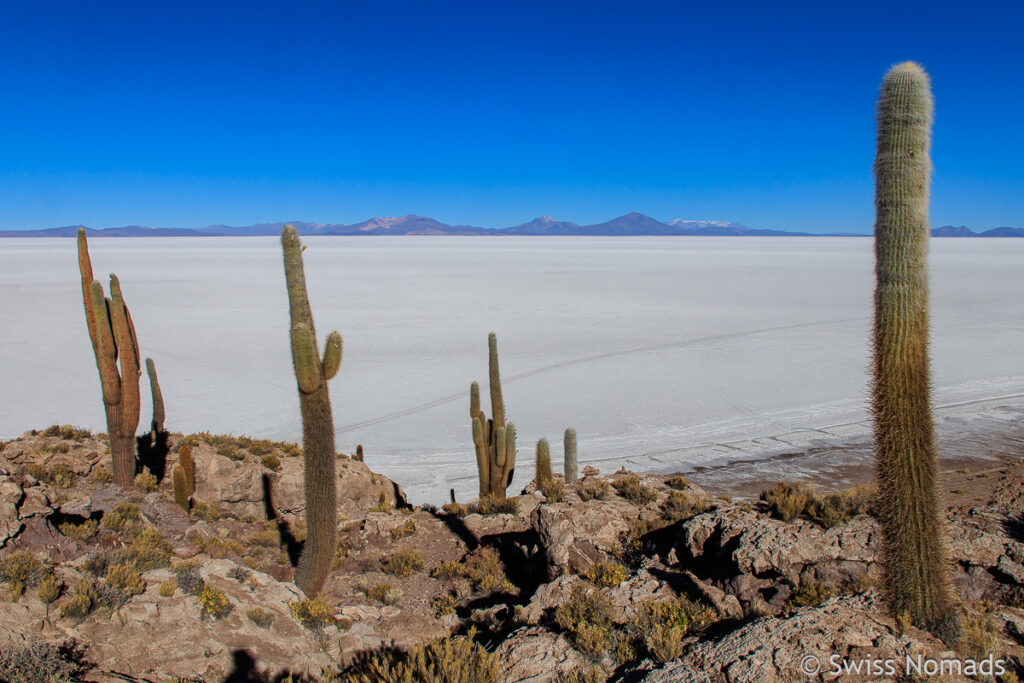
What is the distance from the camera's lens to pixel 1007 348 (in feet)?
85.3

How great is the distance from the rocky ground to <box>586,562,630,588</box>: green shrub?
0.03 meters

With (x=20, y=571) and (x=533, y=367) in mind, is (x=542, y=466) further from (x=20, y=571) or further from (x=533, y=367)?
(x=533, y=367)

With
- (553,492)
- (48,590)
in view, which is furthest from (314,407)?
(553,492)

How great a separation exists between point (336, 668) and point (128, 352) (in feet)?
Answer: 21.4

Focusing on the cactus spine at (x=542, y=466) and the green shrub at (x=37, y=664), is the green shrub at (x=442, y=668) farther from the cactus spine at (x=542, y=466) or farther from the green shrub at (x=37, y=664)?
the cactus spine at (x=542, y=466)

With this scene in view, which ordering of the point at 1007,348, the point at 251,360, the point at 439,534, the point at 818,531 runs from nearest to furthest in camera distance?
the point at 818,531 < the point at 439,534 < the point at 251,360 < the point at 1007,348

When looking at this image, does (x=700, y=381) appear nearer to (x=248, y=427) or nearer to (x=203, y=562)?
(x=248, y=427)

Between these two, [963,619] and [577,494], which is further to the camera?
A: [577,494]

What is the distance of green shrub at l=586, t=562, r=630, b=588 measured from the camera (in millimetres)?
6352

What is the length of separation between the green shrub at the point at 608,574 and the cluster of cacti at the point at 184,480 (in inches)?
239

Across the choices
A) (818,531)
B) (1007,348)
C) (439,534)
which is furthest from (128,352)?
(1007,348)

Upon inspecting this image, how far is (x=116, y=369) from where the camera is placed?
9.34 m

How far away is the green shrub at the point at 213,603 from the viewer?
567 cm

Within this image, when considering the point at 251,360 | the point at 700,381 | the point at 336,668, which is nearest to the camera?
the point at 336,668
